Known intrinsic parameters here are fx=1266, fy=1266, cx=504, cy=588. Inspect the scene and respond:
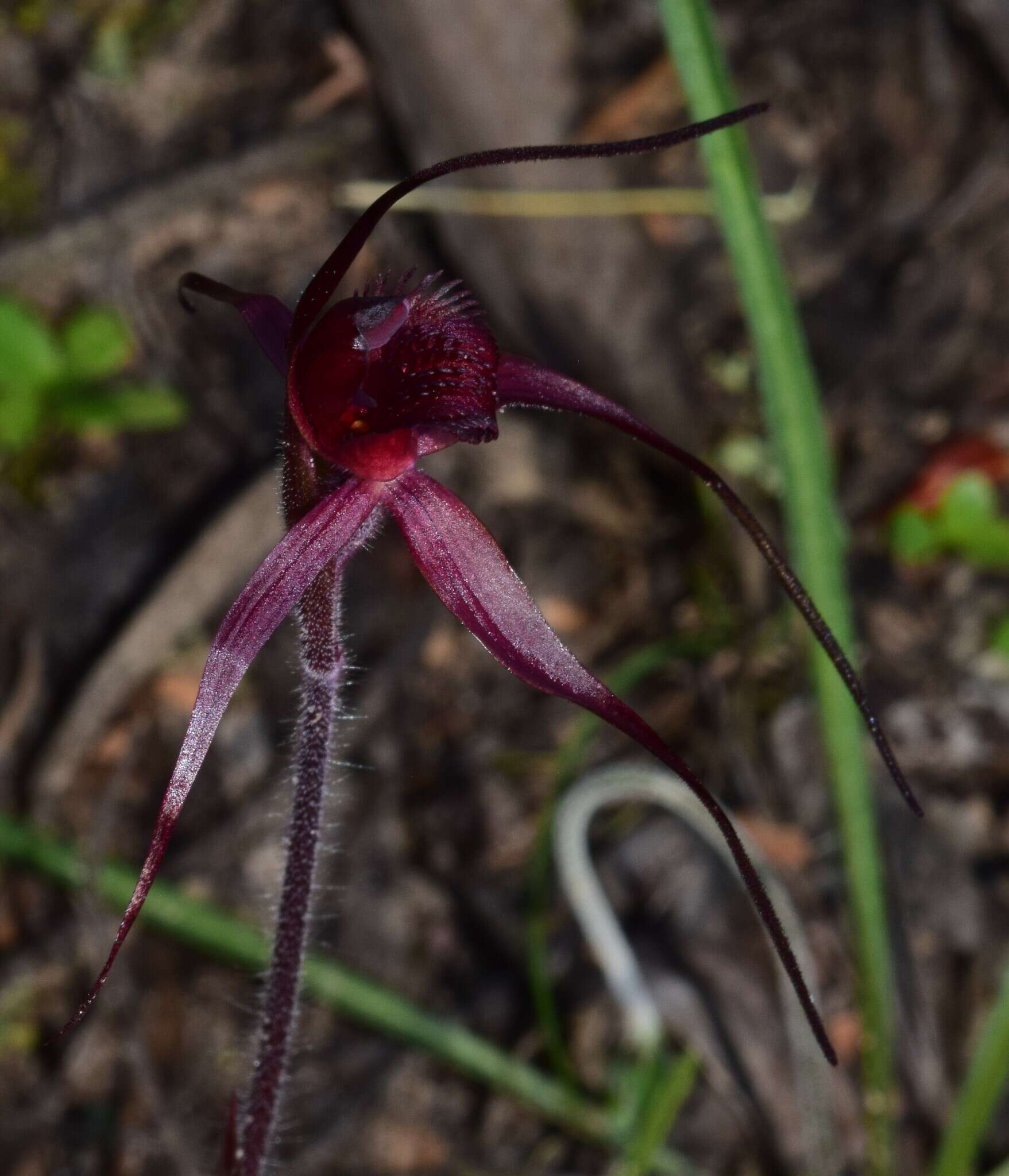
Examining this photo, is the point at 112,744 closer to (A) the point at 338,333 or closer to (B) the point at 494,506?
(B) the point at 494,506

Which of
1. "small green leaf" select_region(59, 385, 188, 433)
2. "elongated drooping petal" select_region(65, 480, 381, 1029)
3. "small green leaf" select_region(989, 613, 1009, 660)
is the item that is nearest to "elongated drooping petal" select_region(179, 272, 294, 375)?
"elongated drooping petal" select_region(65, 480, 381, 1029)

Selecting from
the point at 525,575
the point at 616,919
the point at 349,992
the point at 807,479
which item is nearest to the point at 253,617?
the point at 807,479

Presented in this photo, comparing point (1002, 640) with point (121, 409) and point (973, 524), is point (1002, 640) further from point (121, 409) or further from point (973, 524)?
point (121, 409)

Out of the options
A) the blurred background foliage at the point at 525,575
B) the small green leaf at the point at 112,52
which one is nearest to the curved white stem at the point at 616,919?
the blurred background foliage at the point at 525,575

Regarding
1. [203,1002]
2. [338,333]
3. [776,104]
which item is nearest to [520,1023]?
[203,1002]

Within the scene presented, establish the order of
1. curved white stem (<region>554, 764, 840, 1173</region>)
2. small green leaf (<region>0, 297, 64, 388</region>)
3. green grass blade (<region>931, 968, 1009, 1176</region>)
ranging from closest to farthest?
green grass blade (<region>931, 968, 1009, 1176</region>) → curved white stem (<region>554, 764, 840, 1173</region>) → small green leaf (<region>0, 297, 64, 388</region>)

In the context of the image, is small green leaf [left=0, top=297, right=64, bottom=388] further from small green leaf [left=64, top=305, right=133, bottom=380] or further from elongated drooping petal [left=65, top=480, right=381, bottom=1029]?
elongated drooping petal [left=65, top=480, right=381, bottom=1029]
